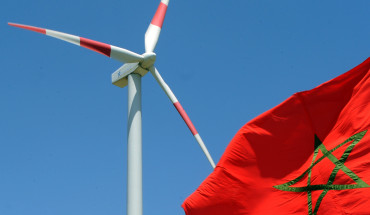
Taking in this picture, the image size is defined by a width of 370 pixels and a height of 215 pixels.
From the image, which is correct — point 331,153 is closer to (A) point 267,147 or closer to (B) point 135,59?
(A) point 267,147

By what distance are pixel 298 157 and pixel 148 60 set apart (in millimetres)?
9135

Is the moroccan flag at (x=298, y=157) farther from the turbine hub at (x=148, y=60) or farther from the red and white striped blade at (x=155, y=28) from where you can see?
the red and white striped blade at (x=155, y=28)

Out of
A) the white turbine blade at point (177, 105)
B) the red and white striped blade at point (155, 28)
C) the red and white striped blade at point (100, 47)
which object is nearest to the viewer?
the red and white striped blade at point (100, 47)

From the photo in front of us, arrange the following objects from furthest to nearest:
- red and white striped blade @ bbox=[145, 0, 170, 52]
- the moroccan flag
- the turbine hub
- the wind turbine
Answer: red and white striped blade @ bbox=[145, 0, 170, 52], the turbine hub, the wind turbine, the moroccan flag

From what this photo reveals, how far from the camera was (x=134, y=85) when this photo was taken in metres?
27.9

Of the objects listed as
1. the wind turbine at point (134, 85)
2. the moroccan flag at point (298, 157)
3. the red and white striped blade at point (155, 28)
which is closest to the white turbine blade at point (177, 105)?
the wind turbine at point (134, 85)

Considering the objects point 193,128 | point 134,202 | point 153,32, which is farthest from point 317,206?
point 153,32

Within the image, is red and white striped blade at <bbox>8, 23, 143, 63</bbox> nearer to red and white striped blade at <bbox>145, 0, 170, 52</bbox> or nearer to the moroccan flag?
red and white striped blade at <bbox>145, 0, 170, 52</bbox>

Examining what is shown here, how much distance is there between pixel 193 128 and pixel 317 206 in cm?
989

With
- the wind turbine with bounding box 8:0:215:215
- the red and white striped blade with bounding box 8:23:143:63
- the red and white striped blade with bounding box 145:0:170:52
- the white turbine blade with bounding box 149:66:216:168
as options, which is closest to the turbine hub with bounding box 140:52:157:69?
the wind turbine with bounding box 8:0:215:215

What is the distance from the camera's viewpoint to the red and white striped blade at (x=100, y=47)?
27672 millimetres

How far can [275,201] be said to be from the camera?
22844 mm

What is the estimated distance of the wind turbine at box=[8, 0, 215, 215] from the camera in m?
25.0

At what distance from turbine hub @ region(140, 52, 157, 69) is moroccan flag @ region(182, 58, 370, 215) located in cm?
752
